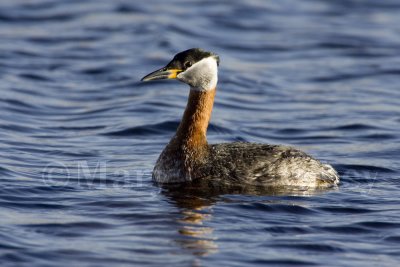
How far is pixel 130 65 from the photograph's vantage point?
2341cm

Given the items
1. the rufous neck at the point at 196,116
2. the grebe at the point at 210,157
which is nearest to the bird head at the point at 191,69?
the grebe at the point at 210,157

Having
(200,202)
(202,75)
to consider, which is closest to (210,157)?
(200,202)

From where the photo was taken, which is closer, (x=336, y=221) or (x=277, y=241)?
(x=277, y=241)

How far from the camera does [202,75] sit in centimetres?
1362

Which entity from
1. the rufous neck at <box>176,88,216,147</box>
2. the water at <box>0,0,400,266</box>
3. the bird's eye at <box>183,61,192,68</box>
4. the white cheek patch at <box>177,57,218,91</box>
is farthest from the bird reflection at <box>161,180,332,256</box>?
the bird's eye at <box>183,61,192,68</box>

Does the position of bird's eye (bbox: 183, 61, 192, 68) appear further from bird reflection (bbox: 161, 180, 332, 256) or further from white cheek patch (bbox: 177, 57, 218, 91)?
bird reflection (bbox: 161, 180, 332, 256)

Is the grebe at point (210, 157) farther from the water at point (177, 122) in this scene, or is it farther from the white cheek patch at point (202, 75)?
the water at point (177, 122)

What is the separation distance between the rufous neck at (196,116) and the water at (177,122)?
86 cm

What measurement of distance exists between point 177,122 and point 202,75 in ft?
14.6

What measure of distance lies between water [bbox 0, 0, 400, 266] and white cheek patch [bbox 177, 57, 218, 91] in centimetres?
151

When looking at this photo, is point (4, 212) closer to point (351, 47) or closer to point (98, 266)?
point (98, 266)

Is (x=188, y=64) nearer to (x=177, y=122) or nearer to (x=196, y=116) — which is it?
(x=196, y=116)

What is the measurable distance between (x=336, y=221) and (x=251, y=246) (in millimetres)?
1532

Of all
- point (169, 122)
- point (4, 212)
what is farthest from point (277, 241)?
point (169, 122)
